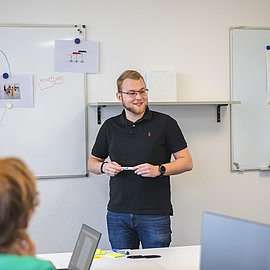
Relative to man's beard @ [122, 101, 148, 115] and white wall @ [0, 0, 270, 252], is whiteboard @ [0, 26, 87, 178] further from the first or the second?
man's beard @ [122, 101, 148, 115]

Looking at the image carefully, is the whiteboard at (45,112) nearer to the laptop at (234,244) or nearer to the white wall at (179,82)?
the white wall at (179,82)

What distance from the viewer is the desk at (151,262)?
2.07 meters

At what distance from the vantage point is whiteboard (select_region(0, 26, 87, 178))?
10.7 feet

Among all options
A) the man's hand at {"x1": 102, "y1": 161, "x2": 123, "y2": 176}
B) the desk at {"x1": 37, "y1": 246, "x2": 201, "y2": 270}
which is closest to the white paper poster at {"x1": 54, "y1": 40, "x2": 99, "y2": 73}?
the man's hand at {"x1": 102, "y1": 161, "x2": 123, "y2": 176}

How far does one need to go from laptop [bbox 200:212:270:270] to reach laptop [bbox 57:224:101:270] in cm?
53

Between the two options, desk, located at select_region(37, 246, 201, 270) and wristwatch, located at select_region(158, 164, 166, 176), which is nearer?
desk, located at select_region(37, 246, 201, 270)

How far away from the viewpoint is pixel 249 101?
11.7 feet

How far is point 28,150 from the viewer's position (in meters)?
3.30

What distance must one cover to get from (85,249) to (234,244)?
75 cm

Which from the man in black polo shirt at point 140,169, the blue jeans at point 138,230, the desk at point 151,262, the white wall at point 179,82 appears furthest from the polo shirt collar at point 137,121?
the desk at point 151,262

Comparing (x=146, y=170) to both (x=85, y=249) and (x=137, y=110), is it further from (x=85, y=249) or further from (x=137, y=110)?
(x=85, y=249)

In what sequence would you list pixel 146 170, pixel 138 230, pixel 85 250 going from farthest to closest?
pixel 138 230 < pixel 146 170 < pixel 85 250

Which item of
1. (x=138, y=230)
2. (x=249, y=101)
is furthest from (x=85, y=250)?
(x=249, y=101)

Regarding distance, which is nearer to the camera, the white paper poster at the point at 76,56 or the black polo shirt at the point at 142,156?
the black polo shirt at the point at 142,156
